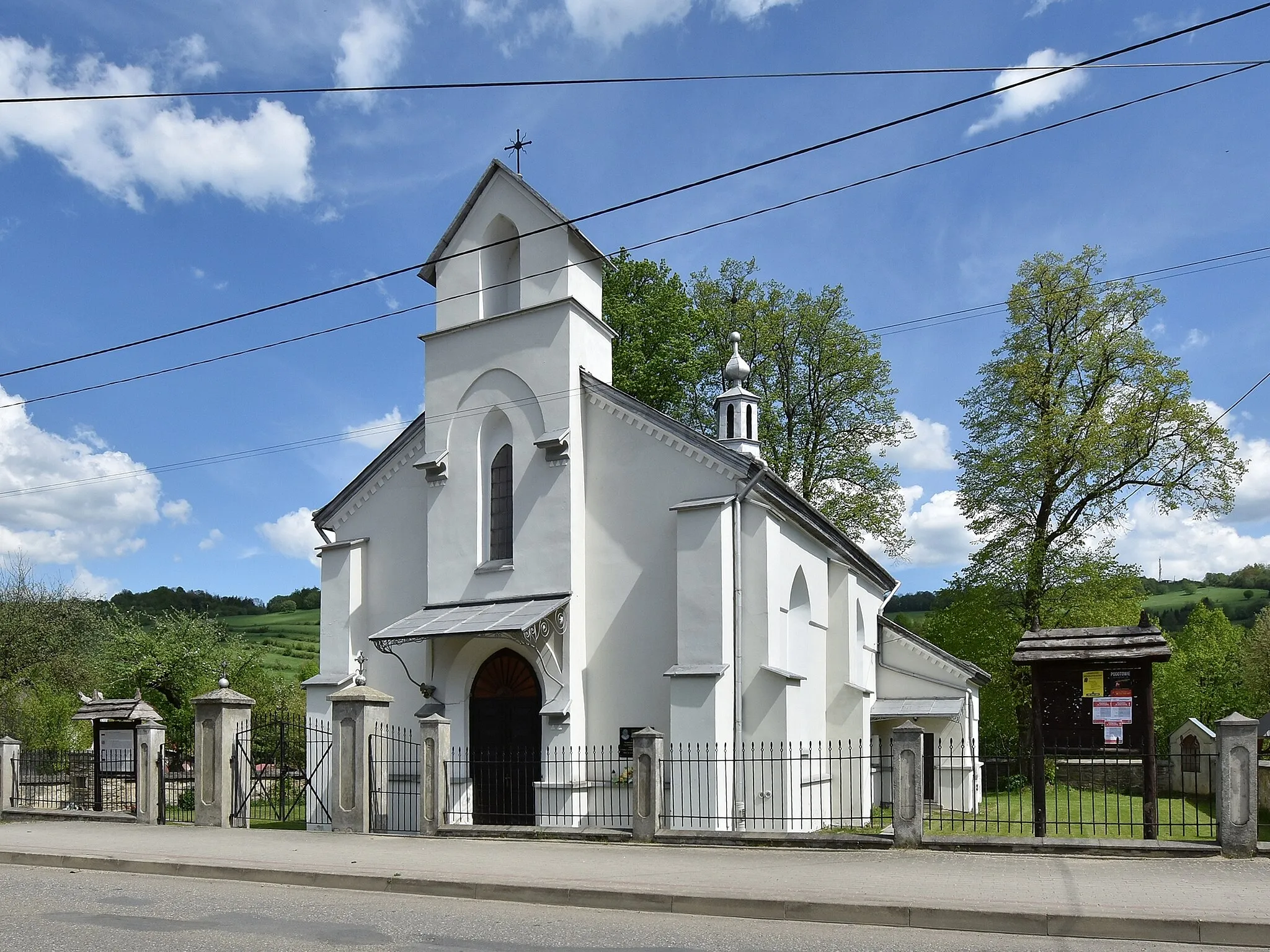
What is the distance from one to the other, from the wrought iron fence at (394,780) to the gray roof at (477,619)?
5.38 ft

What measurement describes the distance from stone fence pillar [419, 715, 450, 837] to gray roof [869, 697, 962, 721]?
1300cm

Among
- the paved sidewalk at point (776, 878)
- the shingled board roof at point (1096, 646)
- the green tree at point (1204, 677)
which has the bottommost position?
the green tree at point (1204, 677)

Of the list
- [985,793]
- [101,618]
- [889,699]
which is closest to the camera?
[889,699]

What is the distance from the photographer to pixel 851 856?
486 inches

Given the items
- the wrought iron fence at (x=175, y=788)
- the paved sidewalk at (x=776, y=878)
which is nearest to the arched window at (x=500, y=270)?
the paved sidewalk at (x=776, y=878)

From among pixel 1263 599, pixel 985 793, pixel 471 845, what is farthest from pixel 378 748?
pixel 1263 599

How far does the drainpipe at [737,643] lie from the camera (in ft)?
55.6

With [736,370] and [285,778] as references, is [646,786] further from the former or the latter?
[736,370]

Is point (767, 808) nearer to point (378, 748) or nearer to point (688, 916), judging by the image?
point (378, 748)

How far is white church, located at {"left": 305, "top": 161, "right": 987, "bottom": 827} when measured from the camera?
17.1 meters

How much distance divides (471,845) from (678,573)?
17.3 feet

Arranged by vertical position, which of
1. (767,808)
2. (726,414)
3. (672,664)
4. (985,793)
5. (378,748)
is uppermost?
(726,414)

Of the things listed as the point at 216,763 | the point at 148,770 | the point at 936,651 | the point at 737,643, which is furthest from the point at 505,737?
the point at 936,651

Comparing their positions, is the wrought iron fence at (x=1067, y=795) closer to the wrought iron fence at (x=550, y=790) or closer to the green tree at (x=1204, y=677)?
the wrought iron fence at (x=550, y=790)
